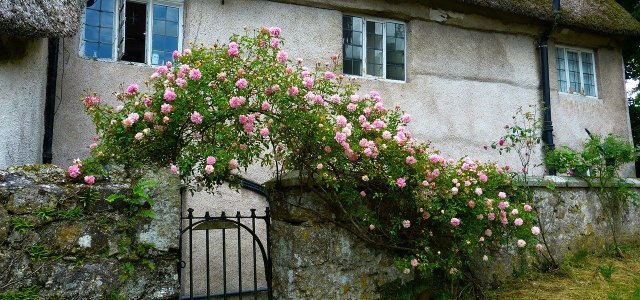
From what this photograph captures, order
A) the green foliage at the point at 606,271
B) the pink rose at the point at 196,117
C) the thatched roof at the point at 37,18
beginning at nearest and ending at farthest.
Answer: the pink rose at the point at 196,117
the thatched roof at the point at 37,18
the green foliage at the point at 606,271

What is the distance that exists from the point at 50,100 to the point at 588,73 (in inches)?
363

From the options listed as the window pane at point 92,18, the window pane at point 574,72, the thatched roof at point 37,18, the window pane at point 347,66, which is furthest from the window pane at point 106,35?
the window pane at point 574,72

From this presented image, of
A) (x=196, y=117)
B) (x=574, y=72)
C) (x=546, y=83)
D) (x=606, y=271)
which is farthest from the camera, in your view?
(x=574, y=72)

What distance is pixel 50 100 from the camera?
5711 millimetres

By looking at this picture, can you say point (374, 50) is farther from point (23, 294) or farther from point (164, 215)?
point (23, 294)

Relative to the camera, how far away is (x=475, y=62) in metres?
8.42

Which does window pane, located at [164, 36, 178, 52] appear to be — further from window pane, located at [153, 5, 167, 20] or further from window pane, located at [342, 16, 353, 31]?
window pane, located at [342, 16, 353, 31]

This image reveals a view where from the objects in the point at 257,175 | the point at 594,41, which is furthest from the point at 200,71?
the point at 594,41

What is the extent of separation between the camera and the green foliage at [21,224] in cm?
289

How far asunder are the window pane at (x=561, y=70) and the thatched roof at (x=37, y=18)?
8.16 metres

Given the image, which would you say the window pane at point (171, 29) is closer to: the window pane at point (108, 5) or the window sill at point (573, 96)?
the window pane at point (108, 5)

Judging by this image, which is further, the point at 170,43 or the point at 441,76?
the point at 441,76

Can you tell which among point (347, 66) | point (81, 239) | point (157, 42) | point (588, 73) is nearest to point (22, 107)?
point (157, 42)

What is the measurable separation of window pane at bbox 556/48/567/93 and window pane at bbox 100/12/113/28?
25.2 feet
